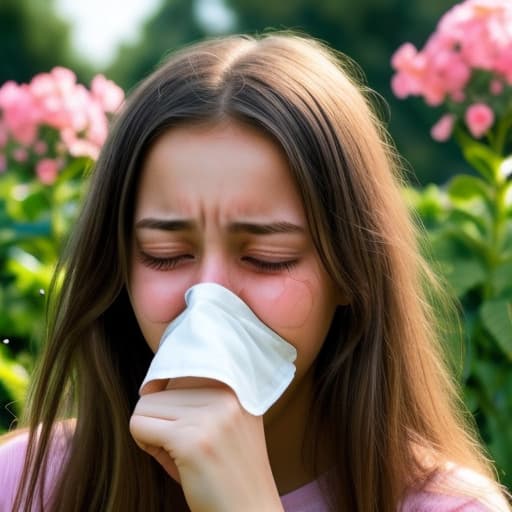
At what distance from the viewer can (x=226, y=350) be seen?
6.45 feet

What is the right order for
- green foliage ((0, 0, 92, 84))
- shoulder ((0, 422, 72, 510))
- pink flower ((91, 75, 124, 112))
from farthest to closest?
green foliage ((0, 0, 92, 84)) < pink flower ((91, 75, 124, 112)) < shoulder ((0, 422, 72, 510))

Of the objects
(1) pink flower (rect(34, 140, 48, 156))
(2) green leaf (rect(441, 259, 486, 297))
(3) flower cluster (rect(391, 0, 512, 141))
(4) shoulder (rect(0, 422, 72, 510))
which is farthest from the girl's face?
(1) pink flower (rect(34, 140, 48, 156))

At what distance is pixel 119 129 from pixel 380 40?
31954mm

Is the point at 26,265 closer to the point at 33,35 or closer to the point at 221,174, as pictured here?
the point at 221,174

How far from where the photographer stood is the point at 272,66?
89.9 inches

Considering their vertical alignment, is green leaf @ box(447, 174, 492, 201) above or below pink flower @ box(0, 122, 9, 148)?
below

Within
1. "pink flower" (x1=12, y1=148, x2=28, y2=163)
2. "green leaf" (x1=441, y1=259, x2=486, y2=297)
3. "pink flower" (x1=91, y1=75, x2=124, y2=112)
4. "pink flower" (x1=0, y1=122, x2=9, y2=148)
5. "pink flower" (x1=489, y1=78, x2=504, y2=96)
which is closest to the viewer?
"green leaf" (x1=441, y1=259, x2=486, y2=297)

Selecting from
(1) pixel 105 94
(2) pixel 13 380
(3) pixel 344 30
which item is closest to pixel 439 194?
(1) pixel 105 94

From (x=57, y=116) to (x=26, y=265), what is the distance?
0.69 meters

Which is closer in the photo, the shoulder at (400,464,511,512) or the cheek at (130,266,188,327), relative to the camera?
the cheek at (130,266,188,327)

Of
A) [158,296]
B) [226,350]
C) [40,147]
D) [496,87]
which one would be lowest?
[226,350]

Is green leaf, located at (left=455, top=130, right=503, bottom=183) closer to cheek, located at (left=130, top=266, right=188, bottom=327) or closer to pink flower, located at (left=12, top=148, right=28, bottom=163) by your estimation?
pink flower, located at (left=12, top=148, right=28, bottom=163)

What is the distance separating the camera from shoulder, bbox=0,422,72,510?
8.19ft

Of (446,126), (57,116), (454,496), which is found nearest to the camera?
(454,496)
